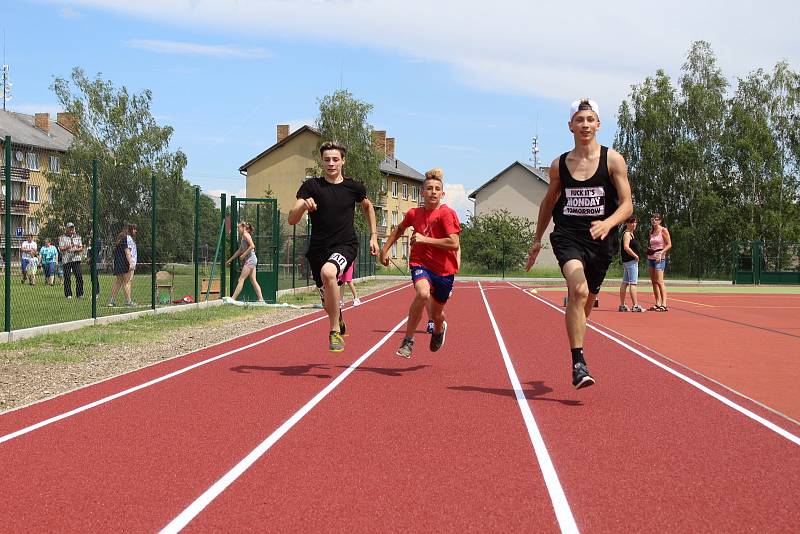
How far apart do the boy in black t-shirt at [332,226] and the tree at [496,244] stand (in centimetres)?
4922

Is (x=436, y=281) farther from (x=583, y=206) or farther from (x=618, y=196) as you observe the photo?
(x=618, y=196)

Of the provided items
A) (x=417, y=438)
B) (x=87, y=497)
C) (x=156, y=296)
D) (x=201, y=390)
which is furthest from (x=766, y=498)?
(x=156, y=296)

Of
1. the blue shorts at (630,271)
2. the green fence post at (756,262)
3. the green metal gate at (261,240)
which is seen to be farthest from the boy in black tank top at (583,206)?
the green fence post at (756,262)

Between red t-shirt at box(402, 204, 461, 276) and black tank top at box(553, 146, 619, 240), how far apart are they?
159 centimetres

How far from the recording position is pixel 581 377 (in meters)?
6.44

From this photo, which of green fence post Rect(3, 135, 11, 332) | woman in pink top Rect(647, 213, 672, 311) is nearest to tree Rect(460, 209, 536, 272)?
woman in pink top Rect(647, 213, 672, 311)

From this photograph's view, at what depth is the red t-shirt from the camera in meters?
8.23

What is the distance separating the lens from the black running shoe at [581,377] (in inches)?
252

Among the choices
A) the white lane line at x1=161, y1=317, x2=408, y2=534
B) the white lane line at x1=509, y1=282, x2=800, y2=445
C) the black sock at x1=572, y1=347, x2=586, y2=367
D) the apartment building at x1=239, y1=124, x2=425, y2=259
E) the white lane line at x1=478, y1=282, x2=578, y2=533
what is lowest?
the white lane line at x1=161, y1=317, x2=408, y2=534

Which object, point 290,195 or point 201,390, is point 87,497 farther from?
point 290,195

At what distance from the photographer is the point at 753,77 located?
5419cm

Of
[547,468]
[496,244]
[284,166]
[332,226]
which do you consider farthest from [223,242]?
[284,166]

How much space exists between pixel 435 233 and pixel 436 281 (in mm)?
479

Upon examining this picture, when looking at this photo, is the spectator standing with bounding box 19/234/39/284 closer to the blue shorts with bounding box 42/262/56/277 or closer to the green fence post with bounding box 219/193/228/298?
the blue shorts with bounding box 42/262/56/277
